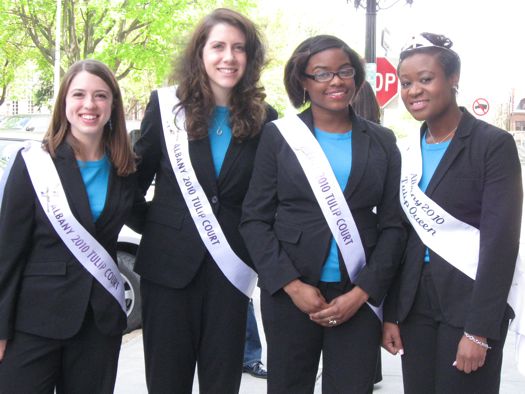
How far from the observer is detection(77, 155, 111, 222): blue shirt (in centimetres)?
274

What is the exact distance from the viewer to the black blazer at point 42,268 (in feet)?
8.45

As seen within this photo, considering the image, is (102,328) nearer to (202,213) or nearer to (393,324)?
(202,213)

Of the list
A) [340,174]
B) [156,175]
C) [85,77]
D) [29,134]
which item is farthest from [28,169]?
[29,134]

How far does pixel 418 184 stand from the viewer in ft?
8.56

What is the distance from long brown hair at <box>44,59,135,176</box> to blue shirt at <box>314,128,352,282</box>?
2.60ft

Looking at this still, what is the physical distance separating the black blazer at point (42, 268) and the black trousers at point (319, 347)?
2.19ft

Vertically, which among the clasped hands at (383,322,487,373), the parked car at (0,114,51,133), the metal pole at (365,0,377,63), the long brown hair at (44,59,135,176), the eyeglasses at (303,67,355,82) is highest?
the metal pole at (365,0,377,63)

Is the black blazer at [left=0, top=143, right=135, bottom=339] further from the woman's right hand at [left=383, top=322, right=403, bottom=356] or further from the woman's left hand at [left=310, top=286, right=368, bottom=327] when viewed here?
the woman's right hand at [left=383, top=322, right=403, bottom=356]

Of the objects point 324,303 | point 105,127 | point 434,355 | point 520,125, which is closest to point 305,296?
point 324,303

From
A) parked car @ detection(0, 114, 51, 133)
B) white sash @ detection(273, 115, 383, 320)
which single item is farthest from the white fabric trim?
parked car @ detection(0, 114, 51, 133)

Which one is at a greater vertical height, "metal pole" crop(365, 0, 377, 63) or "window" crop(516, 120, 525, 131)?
"metal pole" crop(365, 0, 377, 63)

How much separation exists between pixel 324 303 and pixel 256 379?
2159 millimetres

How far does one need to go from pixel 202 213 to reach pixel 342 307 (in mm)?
746

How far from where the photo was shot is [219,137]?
3021 millimetres
